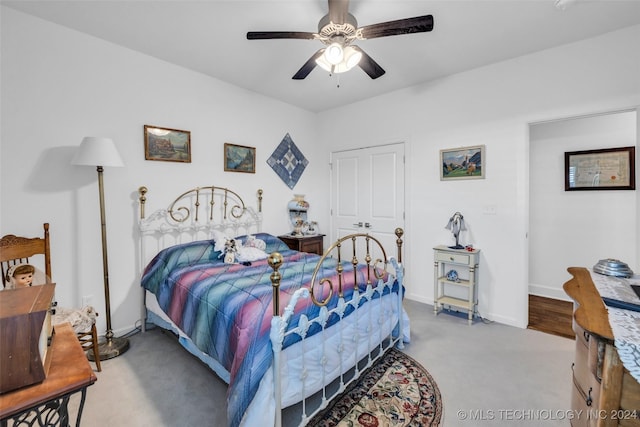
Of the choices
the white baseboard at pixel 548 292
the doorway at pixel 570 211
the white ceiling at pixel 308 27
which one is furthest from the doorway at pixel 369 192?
the white baseboard at pixel 548 292

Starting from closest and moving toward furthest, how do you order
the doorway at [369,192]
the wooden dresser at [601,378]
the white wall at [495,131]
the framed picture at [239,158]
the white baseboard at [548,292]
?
the wooden dresser at [601,378] → the white wall at [495,131] → the framed picture at [239,158] → the white baseboard at [548,292] → the doorway at [369,192]

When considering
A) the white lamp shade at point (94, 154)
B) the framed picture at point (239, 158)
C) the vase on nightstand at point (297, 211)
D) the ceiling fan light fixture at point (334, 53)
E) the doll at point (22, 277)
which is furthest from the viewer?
the vase on nightstand at point (297, 211)

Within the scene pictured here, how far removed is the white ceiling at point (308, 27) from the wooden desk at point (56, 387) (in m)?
2.38

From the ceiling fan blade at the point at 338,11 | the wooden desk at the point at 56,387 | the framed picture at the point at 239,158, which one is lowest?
the wooden desk at the point at 56,387

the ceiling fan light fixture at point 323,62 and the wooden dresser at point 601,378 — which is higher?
the ceiling fan light fixture at point 323,62

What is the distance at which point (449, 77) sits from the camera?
3.40m

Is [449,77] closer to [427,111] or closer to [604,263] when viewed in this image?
[427,111]

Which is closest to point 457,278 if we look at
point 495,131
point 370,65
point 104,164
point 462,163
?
point 462,163

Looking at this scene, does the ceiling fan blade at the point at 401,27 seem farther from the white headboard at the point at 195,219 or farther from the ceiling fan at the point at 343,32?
the white headboard at the point at 195,219

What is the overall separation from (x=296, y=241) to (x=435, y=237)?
6.19 ft

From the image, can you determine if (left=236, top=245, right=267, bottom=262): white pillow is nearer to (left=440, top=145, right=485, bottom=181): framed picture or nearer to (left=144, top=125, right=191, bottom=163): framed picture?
(left=144, top=125, right=191, bottom=163): framed picture

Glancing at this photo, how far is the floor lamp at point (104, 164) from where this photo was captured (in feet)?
7.59

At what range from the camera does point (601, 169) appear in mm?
3420

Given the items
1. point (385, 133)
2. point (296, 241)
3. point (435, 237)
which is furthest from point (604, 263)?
point (296, 241)
